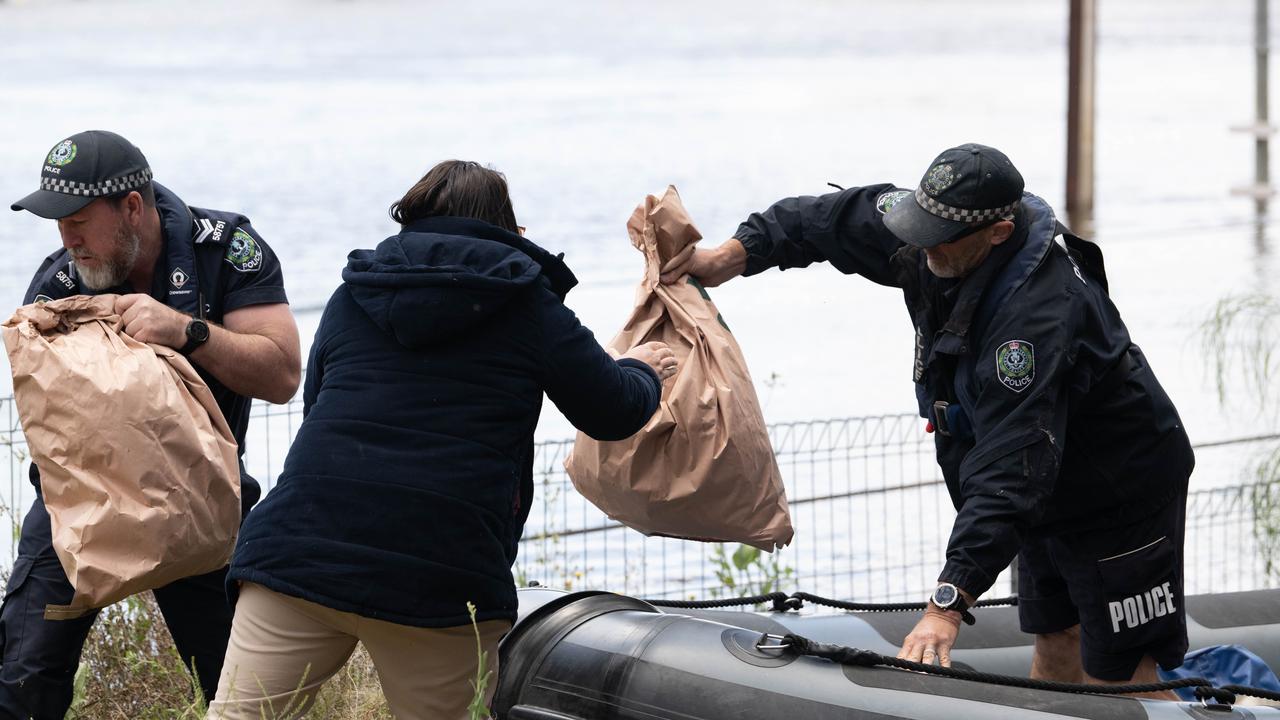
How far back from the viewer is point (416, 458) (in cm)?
321

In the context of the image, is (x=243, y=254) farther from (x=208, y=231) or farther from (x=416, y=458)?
(x=416, y=458)

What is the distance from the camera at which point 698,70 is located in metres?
41.2

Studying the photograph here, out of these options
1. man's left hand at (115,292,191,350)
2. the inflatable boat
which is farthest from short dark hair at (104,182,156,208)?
the inflatable boat

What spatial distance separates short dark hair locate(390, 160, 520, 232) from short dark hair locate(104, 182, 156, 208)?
0.83 m

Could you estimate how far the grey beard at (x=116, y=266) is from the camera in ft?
12.7

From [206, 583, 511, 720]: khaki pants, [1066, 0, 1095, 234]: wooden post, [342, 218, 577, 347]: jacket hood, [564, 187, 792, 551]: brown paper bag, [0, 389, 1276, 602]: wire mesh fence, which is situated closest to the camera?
[342, 218, 577, 347]: jacket hood

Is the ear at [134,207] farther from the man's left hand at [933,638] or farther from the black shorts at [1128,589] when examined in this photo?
the black shorts at [1128,589]

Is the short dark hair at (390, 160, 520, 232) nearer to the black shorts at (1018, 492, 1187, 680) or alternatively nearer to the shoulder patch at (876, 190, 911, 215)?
the shoulder patch at (876, 190, 911, 215)

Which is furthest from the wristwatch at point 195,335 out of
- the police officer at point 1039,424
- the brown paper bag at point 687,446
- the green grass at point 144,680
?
the police officer at point 1039,424

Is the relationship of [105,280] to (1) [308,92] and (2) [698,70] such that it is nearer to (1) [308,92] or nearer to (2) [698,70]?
(1) [308,92]

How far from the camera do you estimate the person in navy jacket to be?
3184 mm

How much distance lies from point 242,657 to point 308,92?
32.0m

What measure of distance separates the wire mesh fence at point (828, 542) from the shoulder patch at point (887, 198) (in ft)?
5.66

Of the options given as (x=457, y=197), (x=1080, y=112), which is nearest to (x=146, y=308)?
(x=457, y=197)
